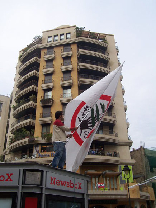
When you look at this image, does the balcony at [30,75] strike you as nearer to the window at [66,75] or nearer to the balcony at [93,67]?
the window at [66,75]

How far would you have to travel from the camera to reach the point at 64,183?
4.74 m

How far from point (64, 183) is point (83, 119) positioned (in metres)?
2.59

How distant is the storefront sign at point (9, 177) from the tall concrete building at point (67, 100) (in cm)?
2154

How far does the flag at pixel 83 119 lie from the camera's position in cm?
637

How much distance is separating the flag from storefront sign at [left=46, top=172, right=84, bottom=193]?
0.91 m

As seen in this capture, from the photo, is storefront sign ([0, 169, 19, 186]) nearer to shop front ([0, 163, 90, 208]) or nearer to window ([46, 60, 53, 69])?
shop front ([0, 163, 90, 208])

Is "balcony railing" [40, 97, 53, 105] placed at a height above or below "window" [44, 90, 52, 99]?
below

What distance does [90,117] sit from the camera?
7.30m

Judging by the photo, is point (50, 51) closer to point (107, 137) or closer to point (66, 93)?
point (66, 93)

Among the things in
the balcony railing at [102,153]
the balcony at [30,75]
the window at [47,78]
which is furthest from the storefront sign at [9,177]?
the balcony at [30,75]

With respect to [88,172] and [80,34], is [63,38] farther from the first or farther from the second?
[88,172]

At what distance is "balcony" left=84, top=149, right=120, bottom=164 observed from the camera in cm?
2603

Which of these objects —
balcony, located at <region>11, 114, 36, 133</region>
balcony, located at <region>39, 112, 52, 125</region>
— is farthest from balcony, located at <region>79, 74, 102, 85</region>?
balcony, located at <region>11, 114, 36, 133</region>

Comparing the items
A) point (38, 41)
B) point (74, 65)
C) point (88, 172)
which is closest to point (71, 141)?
point (88, 172)
